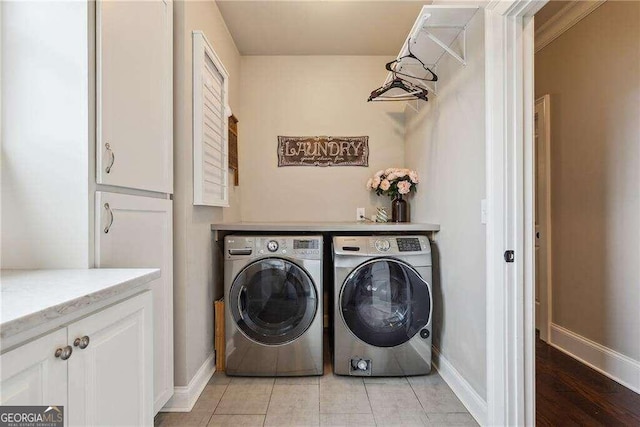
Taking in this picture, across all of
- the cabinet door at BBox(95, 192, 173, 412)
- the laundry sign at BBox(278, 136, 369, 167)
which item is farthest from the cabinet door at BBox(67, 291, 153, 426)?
the laundry sign at BBox(278, 136, 369, 167)

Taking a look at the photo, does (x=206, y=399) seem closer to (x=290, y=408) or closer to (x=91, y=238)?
(x=290, y=408)

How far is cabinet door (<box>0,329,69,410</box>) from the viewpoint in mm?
583

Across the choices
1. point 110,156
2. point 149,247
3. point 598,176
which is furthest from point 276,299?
point 598,176

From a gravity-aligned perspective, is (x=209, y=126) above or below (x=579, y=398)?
above

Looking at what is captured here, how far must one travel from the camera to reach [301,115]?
9.64ft

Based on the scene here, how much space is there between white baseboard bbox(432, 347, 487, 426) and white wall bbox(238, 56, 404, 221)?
138 cm

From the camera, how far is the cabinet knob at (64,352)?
689 mm

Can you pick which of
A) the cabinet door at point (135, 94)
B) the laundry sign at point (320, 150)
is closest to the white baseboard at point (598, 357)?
Result: the laundry sign at point (320, 150)

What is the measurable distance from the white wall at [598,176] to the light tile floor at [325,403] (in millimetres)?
1206

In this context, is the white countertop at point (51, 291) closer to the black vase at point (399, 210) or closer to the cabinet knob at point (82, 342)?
the cabinet knob at point (82, 342)

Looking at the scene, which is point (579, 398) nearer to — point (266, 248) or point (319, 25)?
point (266, 248)

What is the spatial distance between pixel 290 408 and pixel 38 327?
4.67 ft

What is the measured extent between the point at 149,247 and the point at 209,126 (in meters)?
0.91

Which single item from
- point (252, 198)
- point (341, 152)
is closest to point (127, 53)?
point (252, 198)
